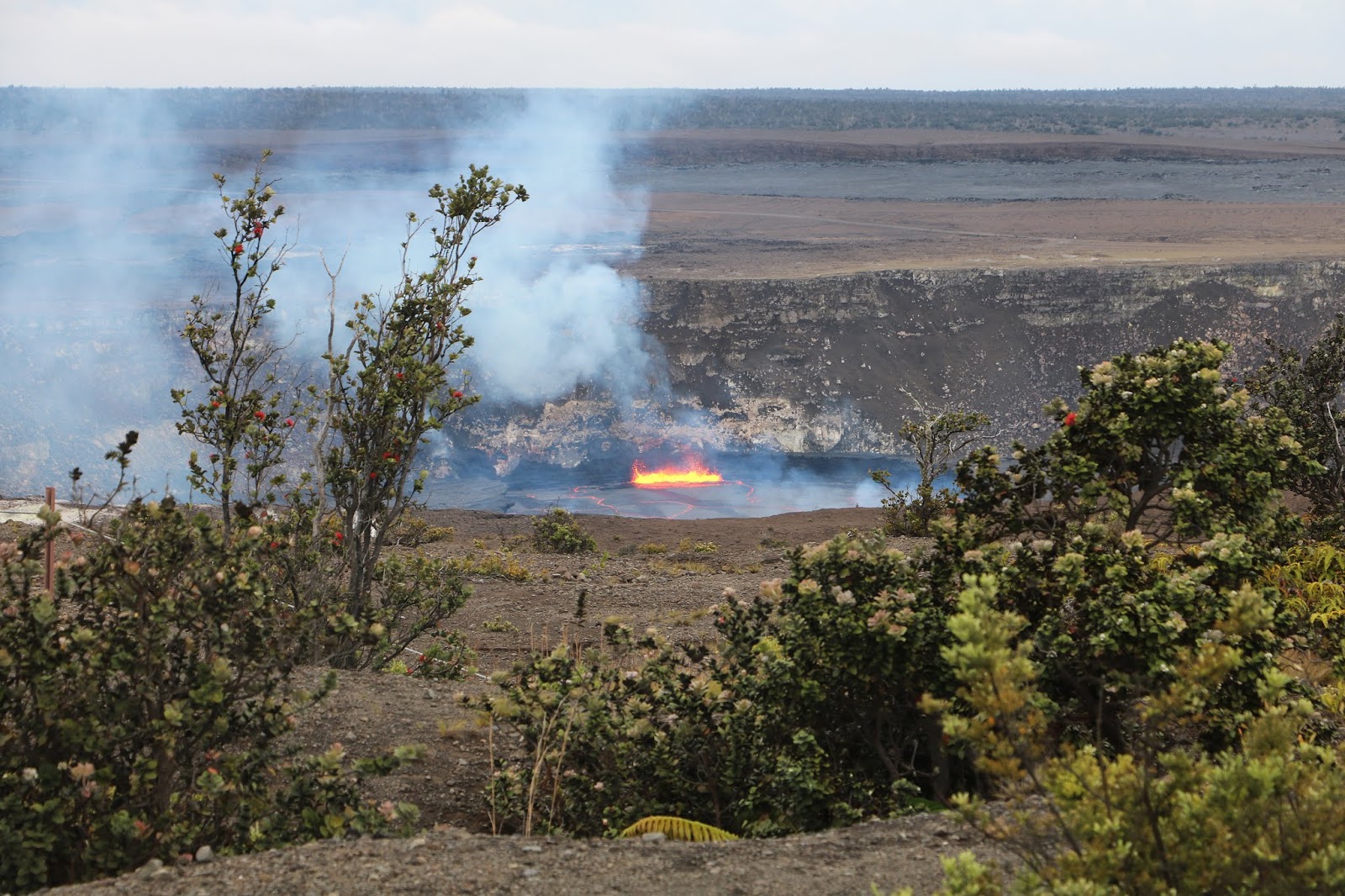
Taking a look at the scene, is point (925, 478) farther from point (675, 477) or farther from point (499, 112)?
point (499, 112)

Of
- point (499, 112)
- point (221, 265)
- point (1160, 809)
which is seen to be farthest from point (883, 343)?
point (499, 112)

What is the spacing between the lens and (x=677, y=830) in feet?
16.8

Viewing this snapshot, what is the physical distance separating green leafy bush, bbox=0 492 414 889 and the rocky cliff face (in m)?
28.2

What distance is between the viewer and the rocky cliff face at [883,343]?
33.6 metres

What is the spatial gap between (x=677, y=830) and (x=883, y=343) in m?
31.7

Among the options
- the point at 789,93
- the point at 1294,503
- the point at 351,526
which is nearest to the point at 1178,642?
the point at 351,526

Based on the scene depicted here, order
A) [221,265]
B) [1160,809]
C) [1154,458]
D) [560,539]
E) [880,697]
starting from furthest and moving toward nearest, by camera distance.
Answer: [221,265] < [560,539] < [1154,458] < [880,697] < [1160,809]

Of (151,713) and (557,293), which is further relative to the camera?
(557,293)

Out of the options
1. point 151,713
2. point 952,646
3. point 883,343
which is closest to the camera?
point 952,646

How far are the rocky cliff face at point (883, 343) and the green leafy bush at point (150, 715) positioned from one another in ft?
92.5

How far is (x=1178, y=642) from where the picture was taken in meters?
5.07

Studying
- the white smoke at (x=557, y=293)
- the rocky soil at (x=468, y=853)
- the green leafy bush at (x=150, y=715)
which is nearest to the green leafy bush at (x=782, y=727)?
the rocky soil at (x=468, y=853)

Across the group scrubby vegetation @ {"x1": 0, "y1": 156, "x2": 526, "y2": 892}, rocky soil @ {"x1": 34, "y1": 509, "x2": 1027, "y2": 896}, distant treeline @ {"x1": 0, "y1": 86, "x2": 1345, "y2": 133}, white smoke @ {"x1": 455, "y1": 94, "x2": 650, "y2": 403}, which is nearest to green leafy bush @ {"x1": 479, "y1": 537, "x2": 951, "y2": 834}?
rocky soil @ {"x1": 34, "y1": 509, "x2": 1027, "y2": 896}

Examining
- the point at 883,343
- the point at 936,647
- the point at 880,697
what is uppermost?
the point at 936,647
